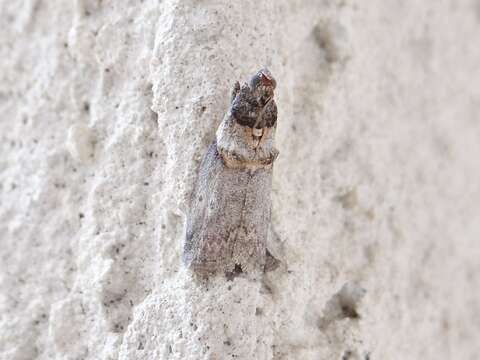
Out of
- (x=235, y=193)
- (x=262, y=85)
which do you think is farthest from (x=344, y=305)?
(x=262, y=85)

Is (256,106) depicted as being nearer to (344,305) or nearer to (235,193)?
(235,193)

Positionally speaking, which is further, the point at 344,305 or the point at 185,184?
the point at 344,305

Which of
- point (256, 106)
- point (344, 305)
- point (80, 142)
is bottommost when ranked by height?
point (344, 305)

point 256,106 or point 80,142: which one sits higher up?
point 256,106

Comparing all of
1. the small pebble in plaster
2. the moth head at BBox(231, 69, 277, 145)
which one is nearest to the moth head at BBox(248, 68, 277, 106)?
the moth head at BBox(231, 69, 277, 145)

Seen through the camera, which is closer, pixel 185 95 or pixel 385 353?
pixel 185 95

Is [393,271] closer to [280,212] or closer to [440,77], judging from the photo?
[280,212]

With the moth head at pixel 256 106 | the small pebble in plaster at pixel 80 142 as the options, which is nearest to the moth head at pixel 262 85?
the moth head at pixel 256 106

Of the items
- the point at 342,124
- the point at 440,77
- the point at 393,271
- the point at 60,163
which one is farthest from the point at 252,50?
the point at 440,77
